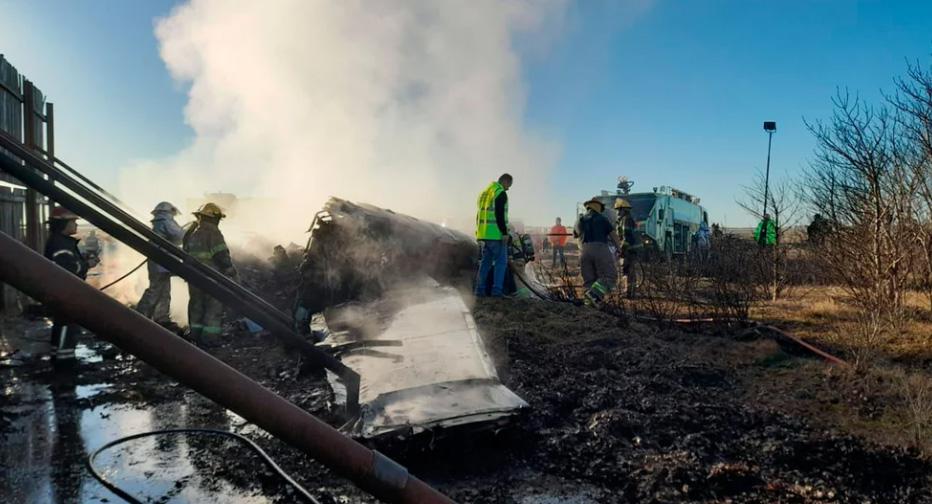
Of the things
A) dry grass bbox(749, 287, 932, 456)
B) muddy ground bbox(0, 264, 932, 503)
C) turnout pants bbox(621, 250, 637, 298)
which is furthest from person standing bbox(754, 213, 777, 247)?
muddy ground bbox(0, 264, 932, 503)

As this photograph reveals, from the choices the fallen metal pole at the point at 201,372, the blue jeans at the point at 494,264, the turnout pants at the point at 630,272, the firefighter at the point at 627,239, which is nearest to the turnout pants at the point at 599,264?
the turnout pants at the point at 630,272

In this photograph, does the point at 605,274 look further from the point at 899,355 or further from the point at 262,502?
the point at 262,502

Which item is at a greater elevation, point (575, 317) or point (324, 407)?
point (575, 317)

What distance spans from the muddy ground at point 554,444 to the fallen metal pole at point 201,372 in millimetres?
1893

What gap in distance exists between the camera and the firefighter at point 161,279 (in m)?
7.35

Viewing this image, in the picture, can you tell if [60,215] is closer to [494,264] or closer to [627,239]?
[494,264]

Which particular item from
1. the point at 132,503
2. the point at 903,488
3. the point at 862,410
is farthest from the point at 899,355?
the point at 132,503

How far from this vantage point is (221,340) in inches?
276

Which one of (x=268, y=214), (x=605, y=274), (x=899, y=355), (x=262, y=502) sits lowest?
(x=262, y=502)

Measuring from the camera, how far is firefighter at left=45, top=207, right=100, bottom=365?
5.52m

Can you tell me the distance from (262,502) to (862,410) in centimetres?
376

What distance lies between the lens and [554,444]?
10.9 ft

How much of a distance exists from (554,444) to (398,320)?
2051 millimetres

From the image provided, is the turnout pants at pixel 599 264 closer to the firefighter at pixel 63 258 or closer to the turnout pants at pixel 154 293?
the turnout pants at pixel 154 293
